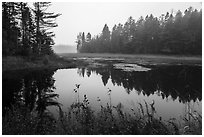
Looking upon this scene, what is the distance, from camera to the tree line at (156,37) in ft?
126

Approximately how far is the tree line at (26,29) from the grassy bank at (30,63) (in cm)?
62

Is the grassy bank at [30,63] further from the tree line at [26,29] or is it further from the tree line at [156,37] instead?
the tree line at [156,37]

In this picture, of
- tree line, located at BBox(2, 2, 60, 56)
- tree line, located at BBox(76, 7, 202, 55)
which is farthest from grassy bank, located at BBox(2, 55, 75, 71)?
tree line, located at BBox(76, 7, 202, 55)

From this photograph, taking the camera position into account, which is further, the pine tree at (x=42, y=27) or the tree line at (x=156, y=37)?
the tree line at (x=156, y=37)

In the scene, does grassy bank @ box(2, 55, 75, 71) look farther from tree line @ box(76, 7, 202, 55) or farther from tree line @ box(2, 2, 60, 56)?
tree line @ box(76, 7, 202, 55)

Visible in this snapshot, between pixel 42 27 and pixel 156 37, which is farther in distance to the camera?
pixel 156 37

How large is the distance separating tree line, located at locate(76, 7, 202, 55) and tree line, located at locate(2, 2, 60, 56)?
7547 millimetres

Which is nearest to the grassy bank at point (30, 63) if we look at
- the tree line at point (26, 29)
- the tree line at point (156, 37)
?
the tree line at point (26, 29)

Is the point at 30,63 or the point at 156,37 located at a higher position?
the point at 156,37

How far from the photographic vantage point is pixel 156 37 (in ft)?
149

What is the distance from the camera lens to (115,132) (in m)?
5.81

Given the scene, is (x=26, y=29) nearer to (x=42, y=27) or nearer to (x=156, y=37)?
(x=42, y=27)

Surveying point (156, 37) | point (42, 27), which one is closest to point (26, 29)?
point (42, 27)

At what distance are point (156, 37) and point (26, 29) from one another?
29025mm
